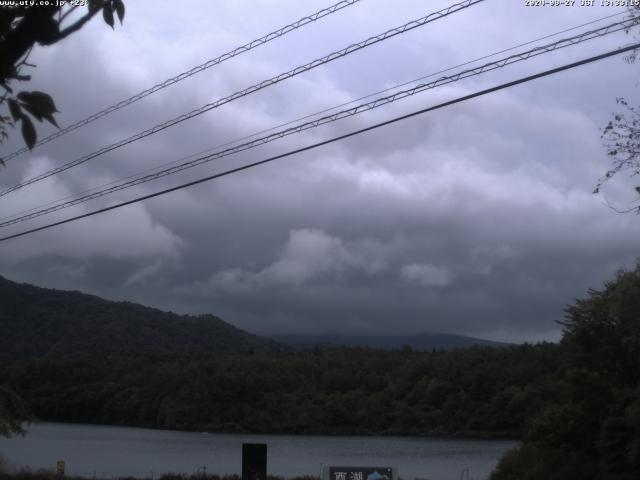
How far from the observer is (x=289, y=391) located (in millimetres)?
67625

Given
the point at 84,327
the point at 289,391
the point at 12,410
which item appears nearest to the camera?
the point at 12,410

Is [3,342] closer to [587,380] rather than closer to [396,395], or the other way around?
[396,395]

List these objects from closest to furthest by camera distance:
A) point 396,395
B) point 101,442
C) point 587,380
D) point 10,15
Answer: point 10,15
point 587,380
point 101,442
point 396,395

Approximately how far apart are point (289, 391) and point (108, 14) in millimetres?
64584

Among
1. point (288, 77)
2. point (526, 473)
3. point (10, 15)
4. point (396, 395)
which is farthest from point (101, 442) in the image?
point (10, 15)

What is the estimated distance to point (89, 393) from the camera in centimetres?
6762

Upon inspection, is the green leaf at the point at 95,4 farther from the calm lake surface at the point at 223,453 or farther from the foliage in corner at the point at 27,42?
the calm lake surface at the point at 223,453

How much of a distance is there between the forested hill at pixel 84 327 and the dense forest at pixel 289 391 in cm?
440

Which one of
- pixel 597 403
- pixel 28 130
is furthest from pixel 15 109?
pixel 597 403

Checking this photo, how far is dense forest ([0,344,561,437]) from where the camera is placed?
57281 mm

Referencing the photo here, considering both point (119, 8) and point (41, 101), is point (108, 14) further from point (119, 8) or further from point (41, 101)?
point (41, 101)

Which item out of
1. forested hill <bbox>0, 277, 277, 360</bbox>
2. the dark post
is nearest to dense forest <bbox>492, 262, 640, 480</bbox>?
the dark post

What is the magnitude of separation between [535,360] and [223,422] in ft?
88.9

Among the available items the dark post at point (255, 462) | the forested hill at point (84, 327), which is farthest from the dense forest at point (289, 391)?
the dark post at point (255, 462)
